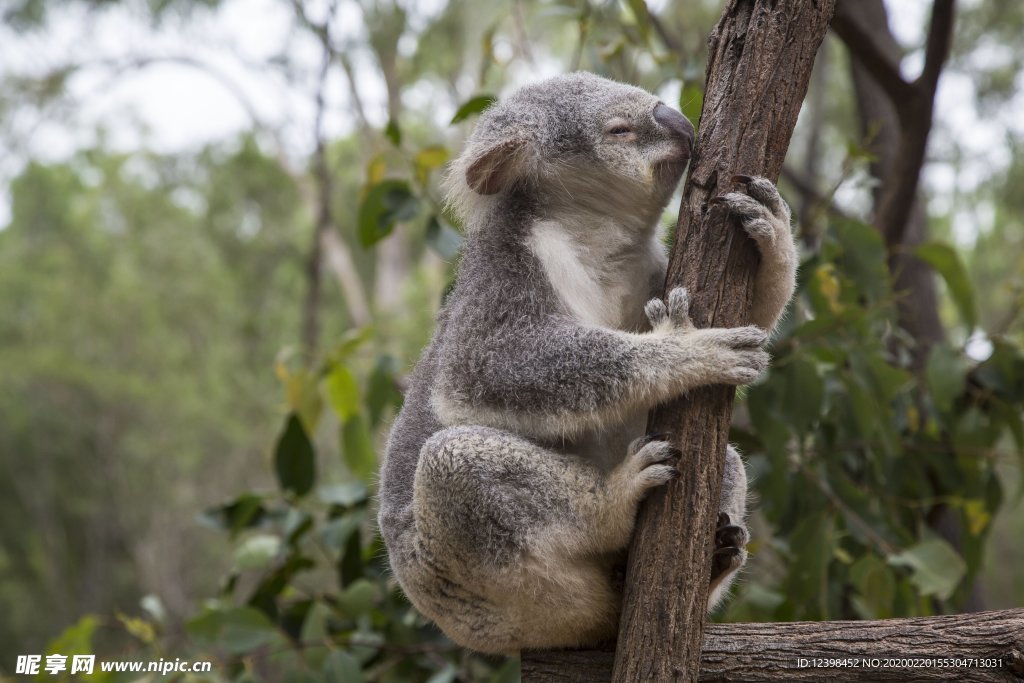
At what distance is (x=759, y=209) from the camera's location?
6.90 ft

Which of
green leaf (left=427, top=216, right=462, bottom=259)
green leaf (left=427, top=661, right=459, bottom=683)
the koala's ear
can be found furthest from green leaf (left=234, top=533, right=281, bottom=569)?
the koala's ear

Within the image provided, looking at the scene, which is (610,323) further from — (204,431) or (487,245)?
(204,431)

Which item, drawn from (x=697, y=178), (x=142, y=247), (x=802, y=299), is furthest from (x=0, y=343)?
(x=697, y=178)

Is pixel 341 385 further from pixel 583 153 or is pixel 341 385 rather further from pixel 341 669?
pixel 583 153

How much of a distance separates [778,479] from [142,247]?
14.6 metres

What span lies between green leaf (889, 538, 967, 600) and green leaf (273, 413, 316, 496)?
2296mm

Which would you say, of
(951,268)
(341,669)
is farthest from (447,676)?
(951,268)

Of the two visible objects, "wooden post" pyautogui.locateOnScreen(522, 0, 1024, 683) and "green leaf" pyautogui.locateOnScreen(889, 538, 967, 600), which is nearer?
"wooden post" pyautogui.locateOnScreen(522, 0, 1024, 683)

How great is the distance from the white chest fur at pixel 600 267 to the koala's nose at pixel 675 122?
309 millimetres

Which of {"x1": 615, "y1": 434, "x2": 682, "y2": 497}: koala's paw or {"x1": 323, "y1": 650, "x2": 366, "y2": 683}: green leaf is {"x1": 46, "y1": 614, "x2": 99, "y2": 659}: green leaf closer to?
{"x1": 323, "y1": 650, "x2": 366, "y2": 683}: green leaf

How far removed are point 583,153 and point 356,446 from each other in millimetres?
2017

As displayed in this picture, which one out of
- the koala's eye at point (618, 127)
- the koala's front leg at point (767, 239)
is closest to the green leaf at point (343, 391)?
the koala's eye at point (618, 127)

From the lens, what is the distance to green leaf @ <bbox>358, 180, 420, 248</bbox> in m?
3.91

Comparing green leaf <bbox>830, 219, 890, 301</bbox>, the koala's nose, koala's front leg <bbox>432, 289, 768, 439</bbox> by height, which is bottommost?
koala's front leg <bbox>432, 289, 768, 439</bbox>
